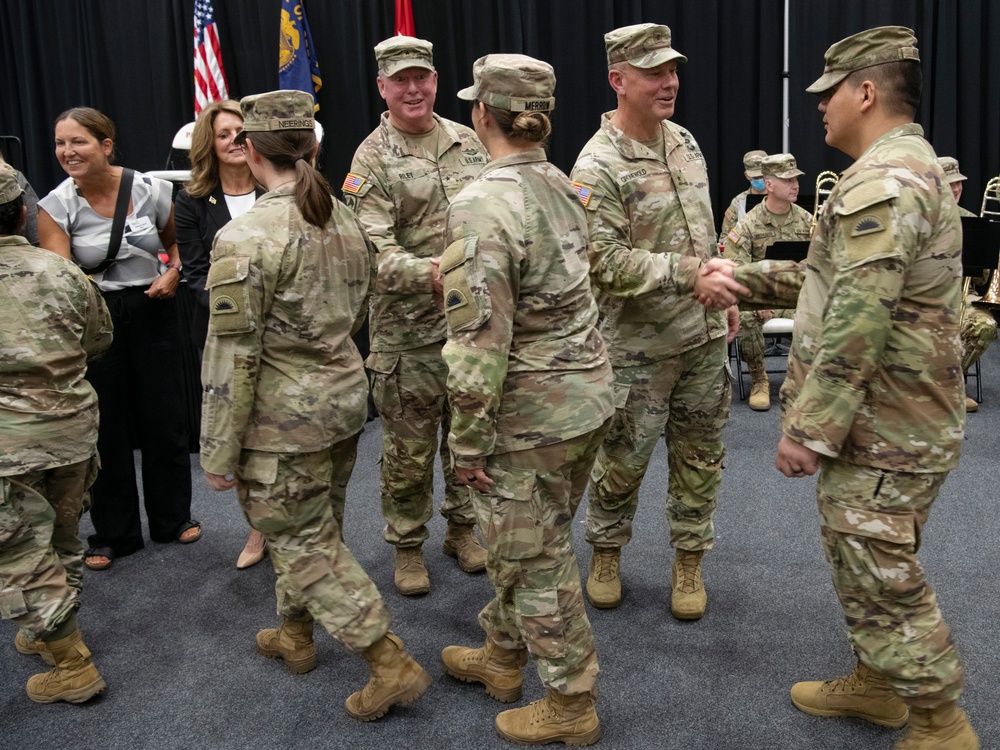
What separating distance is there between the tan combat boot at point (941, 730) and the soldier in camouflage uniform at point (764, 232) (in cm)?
360

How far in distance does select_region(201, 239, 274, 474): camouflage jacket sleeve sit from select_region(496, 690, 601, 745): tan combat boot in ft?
3.40

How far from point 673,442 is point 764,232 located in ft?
11.3

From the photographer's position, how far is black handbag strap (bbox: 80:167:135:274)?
135 inches

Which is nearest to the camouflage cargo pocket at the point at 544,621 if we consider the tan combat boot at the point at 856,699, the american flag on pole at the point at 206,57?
the tan combat boot at the point at 856,699

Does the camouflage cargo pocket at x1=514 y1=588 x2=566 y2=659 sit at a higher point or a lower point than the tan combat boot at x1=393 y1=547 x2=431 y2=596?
higher

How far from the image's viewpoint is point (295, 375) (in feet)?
7.67

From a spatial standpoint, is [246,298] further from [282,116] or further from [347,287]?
[282,116]

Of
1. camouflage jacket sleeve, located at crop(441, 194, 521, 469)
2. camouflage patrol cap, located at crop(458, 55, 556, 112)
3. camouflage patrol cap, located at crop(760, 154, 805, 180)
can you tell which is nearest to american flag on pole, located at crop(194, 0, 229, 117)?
camouflage patrol cap, located at crop(760, 154, 805, 180)

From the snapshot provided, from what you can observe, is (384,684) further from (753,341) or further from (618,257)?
(753,341)

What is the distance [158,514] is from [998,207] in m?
6.70

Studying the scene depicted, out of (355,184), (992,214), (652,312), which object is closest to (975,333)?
(992,214)

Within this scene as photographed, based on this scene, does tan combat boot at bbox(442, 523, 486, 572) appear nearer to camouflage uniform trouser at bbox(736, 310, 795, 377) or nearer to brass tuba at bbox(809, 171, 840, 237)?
camouflage uniform trouser at bbox(736, 310, 795, 377)

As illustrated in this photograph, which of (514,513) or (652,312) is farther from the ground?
(652,312)

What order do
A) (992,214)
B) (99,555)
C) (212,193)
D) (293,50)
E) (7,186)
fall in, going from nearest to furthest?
(7,186), (212,193), (99,555), (293,50), (992,214)
